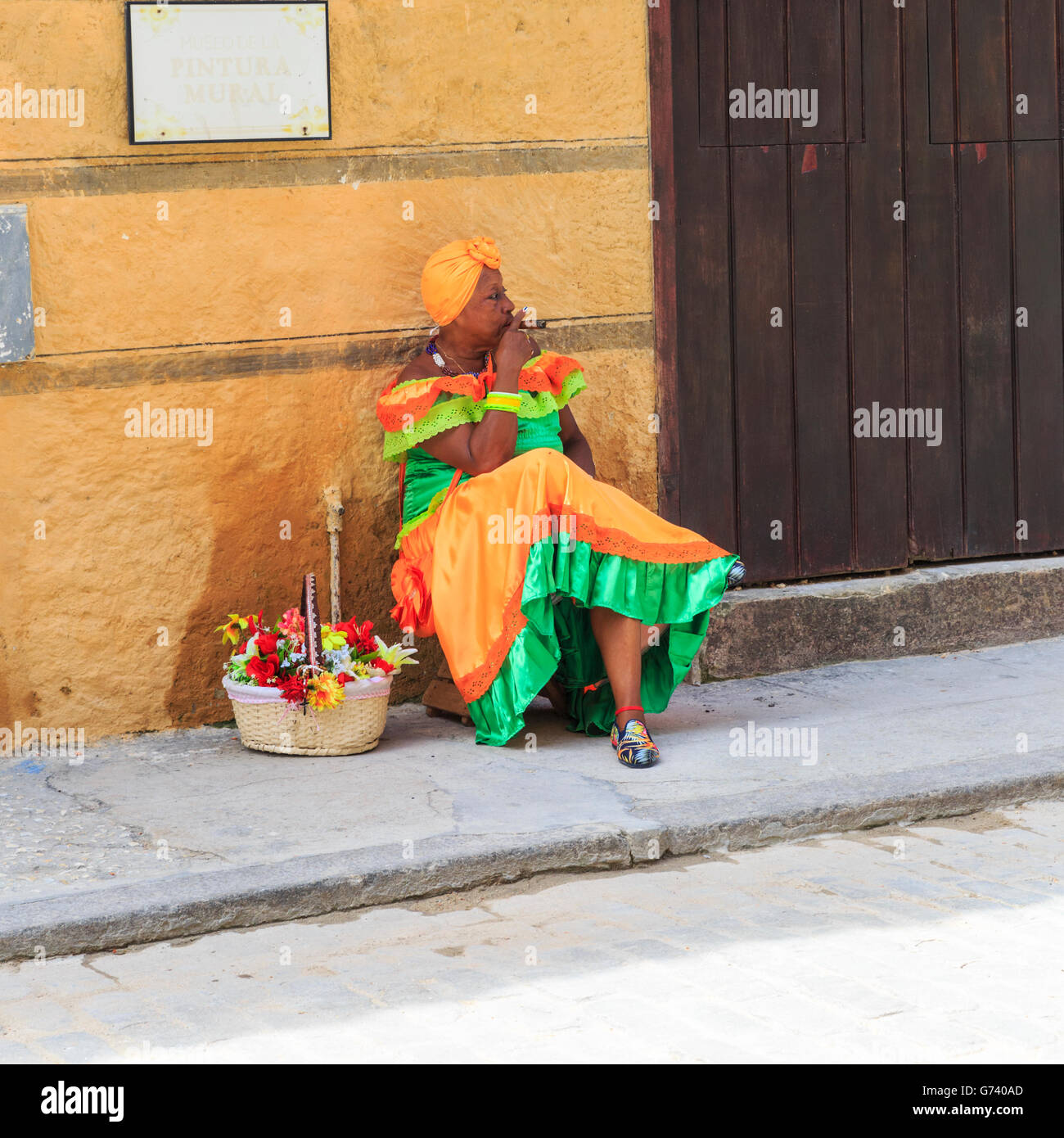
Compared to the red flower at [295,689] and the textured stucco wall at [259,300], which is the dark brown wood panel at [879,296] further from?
the red flower at [295,689]

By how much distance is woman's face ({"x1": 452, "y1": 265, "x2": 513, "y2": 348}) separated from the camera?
5066 millimetres

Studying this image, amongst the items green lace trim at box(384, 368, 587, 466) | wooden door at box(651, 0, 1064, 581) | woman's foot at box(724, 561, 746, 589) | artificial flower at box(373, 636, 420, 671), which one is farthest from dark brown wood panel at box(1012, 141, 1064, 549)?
artificial flower at box(373, 636, 420, 671)

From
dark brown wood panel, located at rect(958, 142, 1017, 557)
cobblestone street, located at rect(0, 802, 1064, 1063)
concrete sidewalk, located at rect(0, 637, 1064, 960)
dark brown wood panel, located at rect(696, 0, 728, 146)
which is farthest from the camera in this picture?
dark brown wood panel, located at rect(958, 142, 1017, 557)

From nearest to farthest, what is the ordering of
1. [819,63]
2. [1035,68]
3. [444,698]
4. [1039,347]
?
[444,698] → [819,63] → [1035,68] → [1039,347]

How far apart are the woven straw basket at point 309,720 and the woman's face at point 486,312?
3.54ft

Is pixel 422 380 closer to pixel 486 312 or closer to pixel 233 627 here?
pixel 486 312

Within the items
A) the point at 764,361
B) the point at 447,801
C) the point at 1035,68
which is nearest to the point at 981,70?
the point at 1035,68

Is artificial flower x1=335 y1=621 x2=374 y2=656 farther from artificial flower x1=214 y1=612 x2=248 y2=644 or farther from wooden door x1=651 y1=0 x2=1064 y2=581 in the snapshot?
wooden door x1=651 y1=0 x2=1064 y2=581

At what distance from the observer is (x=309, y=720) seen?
4820 mm

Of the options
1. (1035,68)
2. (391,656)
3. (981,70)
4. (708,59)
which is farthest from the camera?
(1035,68)

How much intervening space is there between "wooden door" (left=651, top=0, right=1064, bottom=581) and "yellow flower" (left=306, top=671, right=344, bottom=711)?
1628 millimetres

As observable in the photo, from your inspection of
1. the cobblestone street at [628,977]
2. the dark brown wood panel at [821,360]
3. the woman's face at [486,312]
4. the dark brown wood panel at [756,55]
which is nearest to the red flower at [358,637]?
the woman's face at [486,312]

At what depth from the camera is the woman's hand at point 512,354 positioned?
16.3 feet

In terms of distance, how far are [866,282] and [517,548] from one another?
2.07 m
